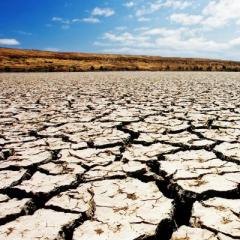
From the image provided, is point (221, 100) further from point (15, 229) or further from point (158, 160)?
point (15, 229)

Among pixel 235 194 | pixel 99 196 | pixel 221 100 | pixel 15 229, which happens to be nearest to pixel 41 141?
pixel 99 196

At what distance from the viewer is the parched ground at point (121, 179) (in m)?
1.37

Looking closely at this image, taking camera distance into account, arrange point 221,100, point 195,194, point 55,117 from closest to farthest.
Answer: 1. point 195,194
2. point 55,117
3. point 221,100

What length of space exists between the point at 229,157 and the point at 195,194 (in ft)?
2.20

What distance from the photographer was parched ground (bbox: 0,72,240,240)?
1370 mm

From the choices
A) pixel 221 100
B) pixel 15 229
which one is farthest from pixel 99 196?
pixel 221 100

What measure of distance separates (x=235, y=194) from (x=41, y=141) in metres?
1.65

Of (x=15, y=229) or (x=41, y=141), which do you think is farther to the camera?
(x=41, y=141)

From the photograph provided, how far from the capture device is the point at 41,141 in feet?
9.15

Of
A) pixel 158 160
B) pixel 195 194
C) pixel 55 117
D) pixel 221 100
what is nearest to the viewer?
pixel 195 194

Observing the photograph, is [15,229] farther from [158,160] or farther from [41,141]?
[41,141]

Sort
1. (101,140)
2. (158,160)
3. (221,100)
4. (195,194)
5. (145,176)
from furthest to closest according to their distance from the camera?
(221,100) < (101,140) < (158,160) < (145,176) < (195,194)

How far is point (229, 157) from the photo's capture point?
2.22 meters

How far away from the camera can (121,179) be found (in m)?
1.89
